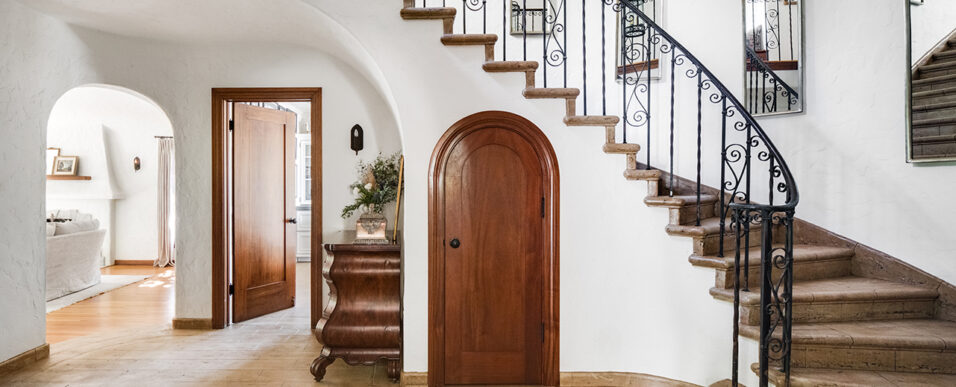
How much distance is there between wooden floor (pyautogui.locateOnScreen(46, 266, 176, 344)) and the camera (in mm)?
4449

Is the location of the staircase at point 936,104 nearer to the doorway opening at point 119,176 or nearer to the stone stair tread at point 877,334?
the stone stair tread at point 877,334

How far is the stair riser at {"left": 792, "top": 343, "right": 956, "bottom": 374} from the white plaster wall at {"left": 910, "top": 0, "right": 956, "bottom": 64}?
1.79 m

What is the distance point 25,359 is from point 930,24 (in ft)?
21.6

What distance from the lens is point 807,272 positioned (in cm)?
314

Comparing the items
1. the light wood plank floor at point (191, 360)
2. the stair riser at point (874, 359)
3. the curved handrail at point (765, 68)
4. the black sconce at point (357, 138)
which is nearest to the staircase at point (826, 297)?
the stair riser at point (874, 359)

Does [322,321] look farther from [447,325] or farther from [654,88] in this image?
[654,88]

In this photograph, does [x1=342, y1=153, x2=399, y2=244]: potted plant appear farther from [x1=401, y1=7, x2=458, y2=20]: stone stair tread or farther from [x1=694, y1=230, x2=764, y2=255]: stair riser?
[x1=694, y1=230, x2=764, y2=255]: stair riser

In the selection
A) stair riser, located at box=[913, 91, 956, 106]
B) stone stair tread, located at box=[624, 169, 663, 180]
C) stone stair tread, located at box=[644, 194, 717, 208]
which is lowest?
stone stair tread, located at box=[644, 194, 717, 208]

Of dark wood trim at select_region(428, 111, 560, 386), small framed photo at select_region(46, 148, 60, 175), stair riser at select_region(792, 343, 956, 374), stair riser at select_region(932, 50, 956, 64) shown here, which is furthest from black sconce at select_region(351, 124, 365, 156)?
small framed photo at select_region(46, 148, 60, 175)

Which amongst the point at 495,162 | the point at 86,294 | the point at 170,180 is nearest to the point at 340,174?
the point at 495,162

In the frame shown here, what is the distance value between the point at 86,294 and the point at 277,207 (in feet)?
9.30

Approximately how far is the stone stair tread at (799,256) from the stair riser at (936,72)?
1.19 m

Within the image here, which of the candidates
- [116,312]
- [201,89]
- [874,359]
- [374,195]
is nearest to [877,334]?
[874,359]

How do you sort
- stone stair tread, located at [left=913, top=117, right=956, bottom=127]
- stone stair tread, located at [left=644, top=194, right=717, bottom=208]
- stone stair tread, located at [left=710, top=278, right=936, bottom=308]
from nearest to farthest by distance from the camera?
stone stair tread, located at [left=710, top=278, right=936, bottom=308], stone stair tread, located at [left=913, top=117, right=956, bottom=127], stone stair tread, located at [left=644, top=194, right=717, bottom=208]
